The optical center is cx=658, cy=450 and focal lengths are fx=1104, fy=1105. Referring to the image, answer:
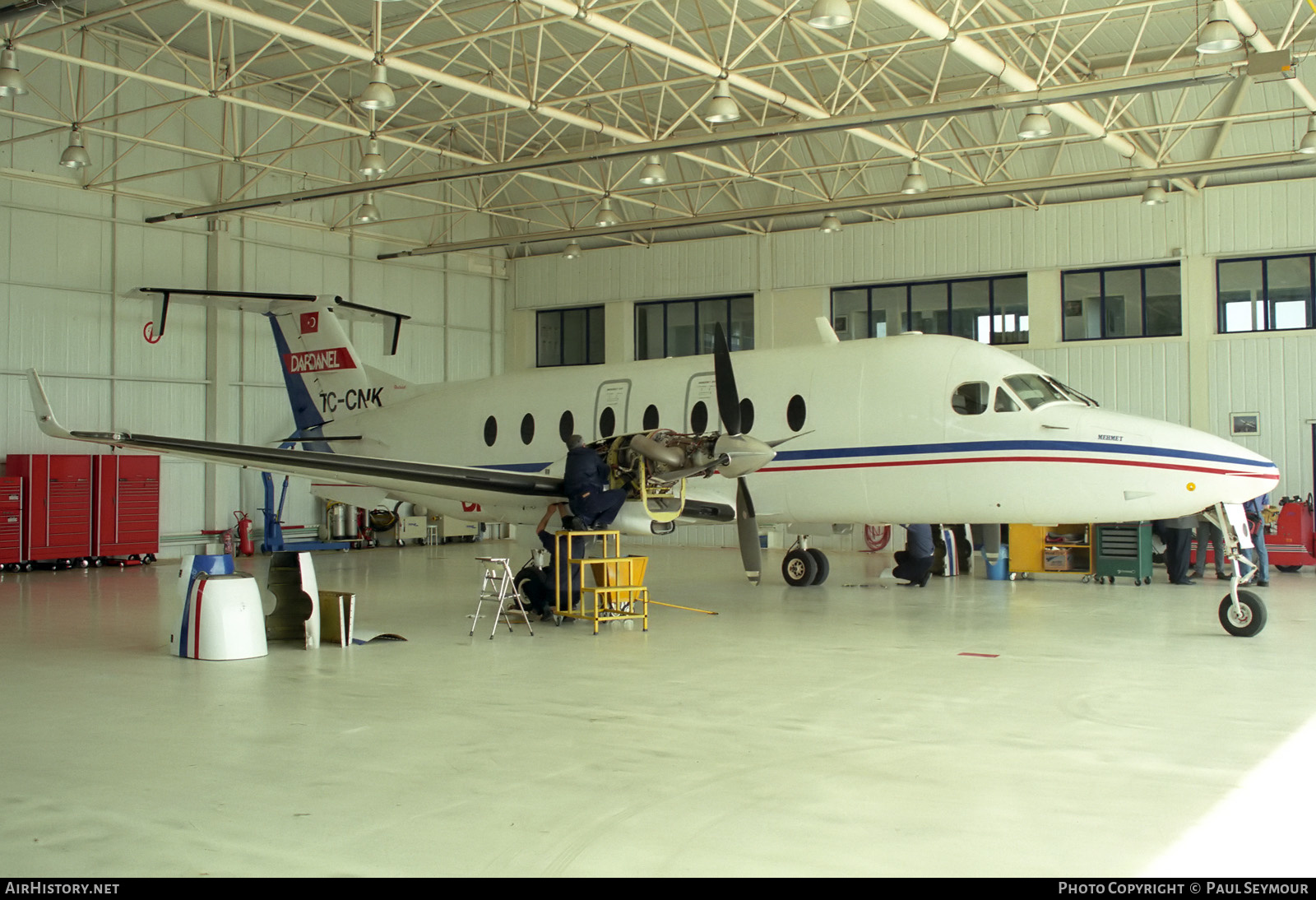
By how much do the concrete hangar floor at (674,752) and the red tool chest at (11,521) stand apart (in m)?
9.13

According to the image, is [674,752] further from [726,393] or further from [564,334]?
[564,334]

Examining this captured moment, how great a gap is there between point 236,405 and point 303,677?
1687cm

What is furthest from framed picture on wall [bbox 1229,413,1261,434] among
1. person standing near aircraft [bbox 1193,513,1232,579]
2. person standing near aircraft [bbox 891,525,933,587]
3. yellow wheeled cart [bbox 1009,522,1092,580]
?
person standing near aircraft [bbox 891,525,933,587]

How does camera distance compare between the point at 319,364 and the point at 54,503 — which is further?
the point at 54,503

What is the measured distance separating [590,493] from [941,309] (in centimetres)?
1588

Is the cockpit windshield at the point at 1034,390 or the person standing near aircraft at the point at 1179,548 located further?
the person standing near aircraft at the point at 1179,548

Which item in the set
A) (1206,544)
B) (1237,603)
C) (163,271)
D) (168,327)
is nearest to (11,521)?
(168,327)

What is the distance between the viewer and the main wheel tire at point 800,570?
17109 millimetres

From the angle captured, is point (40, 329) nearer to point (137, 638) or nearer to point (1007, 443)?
point (137, 638)

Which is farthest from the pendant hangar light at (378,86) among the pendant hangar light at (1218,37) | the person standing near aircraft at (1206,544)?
the person standing near aircraft at (1206,544)

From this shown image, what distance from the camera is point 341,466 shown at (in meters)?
12.3

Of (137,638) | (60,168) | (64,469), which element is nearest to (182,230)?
(60,168)

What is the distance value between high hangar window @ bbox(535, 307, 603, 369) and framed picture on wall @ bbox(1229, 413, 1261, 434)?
1532cm

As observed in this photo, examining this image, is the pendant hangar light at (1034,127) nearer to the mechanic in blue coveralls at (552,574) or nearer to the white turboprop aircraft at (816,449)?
the white turboprop aircraft at (816,449)
